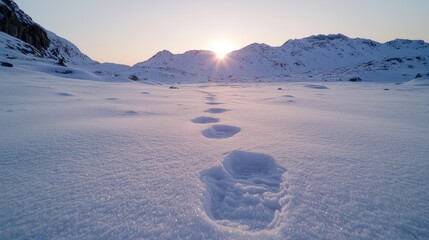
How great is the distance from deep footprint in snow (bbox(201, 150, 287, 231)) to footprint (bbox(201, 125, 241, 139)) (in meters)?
0.65

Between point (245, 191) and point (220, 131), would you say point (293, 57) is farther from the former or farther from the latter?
point (245, 191)

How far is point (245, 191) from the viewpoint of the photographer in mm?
1172

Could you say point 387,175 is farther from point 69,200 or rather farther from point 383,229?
point 69,200

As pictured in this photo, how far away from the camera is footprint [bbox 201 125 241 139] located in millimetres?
2249

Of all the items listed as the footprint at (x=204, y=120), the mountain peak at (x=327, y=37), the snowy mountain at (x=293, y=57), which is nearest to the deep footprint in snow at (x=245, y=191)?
the footprint at (x=204, y=120)

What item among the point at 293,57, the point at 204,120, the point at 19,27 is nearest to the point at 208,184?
the point at 204,120

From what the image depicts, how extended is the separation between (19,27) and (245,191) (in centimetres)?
3548

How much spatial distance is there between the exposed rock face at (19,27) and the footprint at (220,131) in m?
32.1

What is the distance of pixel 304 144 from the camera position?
1.84 m

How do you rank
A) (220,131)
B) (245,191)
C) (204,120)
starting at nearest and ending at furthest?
1. (245,191)
2. (220,131)
3. (204,120)

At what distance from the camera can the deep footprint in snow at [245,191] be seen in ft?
3.20

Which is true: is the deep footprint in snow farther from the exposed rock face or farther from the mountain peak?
the mountain peak

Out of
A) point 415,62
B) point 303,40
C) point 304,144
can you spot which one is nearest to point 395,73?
point 415,62

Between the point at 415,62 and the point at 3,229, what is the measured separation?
7235cm
